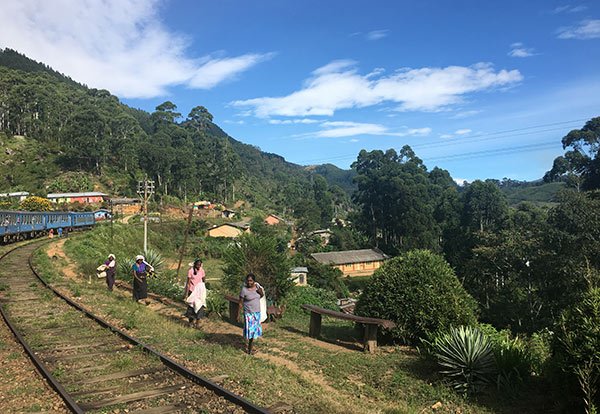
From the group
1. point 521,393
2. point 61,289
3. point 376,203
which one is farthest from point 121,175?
point 521,393

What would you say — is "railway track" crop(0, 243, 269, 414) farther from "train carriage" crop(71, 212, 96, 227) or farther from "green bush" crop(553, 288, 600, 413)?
"train carriage" crop(71, 212, 96, 227)

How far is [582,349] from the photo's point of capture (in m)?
4.87

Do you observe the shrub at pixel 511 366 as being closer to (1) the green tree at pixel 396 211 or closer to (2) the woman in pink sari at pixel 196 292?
(2) the woman in pink sari at pixel 196 292

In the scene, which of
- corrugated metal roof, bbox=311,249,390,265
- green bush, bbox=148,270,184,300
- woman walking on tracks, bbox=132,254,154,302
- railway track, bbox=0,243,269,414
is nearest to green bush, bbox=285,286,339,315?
green bush, bbox=148,270,184,300

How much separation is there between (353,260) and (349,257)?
3.50ft

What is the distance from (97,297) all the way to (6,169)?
79.9 metres

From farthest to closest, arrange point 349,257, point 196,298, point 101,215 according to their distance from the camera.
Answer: point 349,257
point 101,215
point 196,298

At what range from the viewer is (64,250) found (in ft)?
91.0

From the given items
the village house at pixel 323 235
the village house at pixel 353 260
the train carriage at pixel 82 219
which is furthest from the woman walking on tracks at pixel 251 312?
the village house at pixel 323 235

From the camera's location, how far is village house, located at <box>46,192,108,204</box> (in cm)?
6769

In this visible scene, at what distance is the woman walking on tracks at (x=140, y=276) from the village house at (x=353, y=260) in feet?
166

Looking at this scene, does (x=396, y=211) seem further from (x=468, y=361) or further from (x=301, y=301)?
(x=468, y=361)

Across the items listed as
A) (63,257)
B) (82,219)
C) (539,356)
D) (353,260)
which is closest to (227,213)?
(353,260)

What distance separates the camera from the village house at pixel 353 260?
6444 cm
